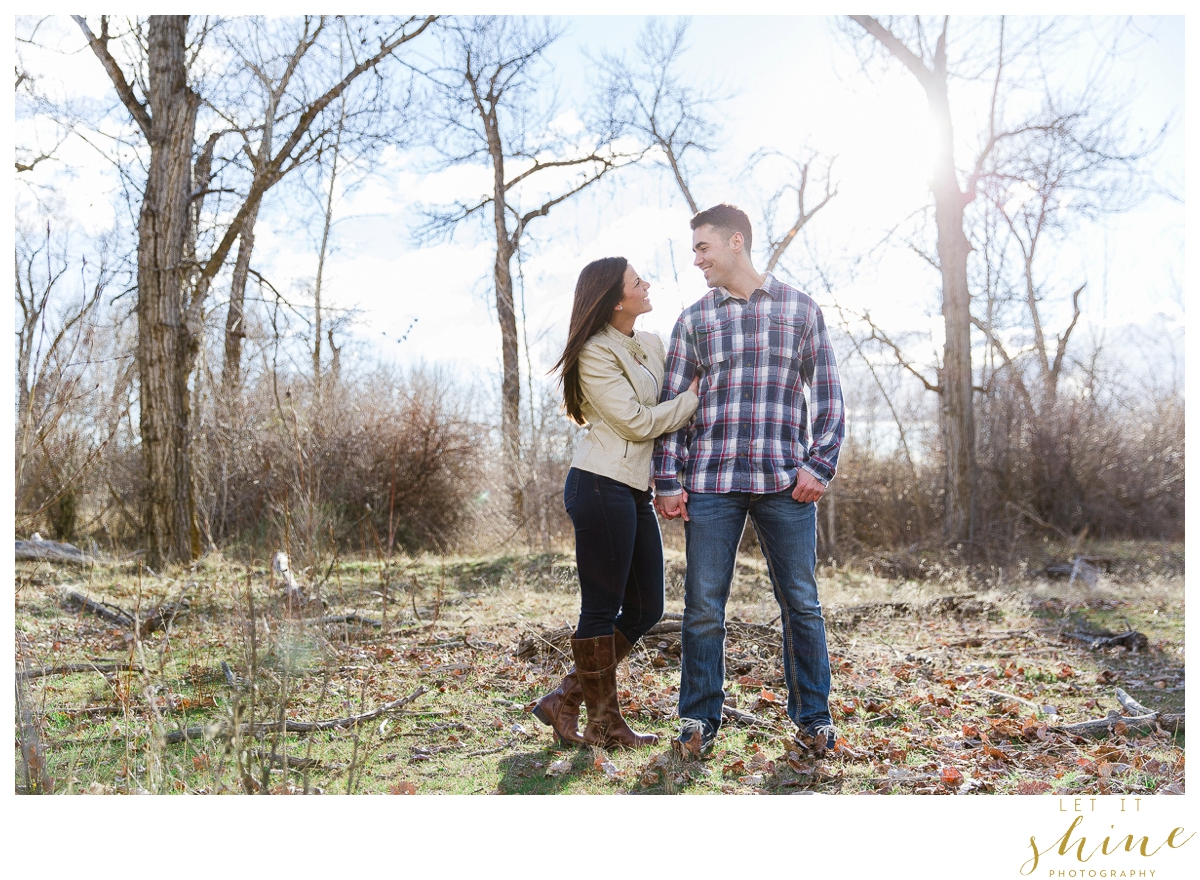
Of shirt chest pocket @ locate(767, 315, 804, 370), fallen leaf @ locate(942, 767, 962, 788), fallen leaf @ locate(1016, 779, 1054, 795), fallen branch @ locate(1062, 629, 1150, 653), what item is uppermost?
shirt chest pocket @ locate(767, 315, 804, 370)

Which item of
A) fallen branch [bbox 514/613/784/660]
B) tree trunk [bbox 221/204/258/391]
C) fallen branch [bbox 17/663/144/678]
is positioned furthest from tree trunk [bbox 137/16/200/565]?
fallen branch [bbox 514/613/784/660]

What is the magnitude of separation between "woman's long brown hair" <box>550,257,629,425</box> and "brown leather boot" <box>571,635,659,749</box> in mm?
868

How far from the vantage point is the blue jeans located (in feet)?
9.86

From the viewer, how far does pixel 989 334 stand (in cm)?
1372

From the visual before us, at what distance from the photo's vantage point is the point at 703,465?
3.05 metres

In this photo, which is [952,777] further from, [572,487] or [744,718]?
[572,487]

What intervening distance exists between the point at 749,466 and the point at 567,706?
1085mm

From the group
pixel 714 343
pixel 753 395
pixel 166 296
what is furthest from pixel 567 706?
pixel 166 296

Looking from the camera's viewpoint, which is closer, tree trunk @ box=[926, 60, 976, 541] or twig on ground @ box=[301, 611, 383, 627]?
twig on ground @ box=[301, 611, 383, 627]

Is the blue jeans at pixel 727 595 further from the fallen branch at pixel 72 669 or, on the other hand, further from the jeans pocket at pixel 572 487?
the fallen branch at pixel 72 669

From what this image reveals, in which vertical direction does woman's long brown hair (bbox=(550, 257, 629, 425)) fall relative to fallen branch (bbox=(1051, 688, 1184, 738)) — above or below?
above

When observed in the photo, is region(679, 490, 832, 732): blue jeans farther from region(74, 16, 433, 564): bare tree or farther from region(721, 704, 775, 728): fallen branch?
region(74, 16, 433, 564): bare tree
